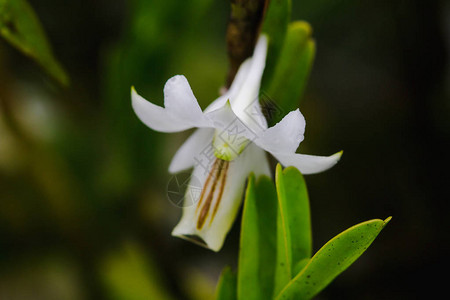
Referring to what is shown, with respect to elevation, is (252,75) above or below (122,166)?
above

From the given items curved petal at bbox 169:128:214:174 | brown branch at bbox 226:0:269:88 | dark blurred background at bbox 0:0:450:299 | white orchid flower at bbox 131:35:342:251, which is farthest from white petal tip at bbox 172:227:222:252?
dark blurred background at bbox 0:0:450:299

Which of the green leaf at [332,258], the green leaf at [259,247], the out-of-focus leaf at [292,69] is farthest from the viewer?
the out-of-focus leaf at [292,69]

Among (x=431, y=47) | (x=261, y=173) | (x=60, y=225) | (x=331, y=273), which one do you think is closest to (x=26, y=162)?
(x=60, y=225)

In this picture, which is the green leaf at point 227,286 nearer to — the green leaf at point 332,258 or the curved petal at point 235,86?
the green leaf at point 332,258

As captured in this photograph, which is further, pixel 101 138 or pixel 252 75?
pixel 101 138

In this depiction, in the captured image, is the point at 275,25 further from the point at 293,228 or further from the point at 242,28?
the point at 293,228

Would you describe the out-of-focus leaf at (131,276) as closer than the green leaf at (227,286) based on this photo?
No

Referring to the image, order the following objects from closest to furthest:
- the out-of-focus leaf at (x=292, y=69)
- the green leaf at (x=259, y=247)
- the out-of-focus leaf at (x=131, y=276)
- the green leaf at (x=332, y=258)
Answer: the green leaf at (x=332, y=258)
the green leaf at (x=259, y=247)
the out-of-focus leaf at (x=292, y=69)
the out-of-focus leaf at (x=131, y=276)

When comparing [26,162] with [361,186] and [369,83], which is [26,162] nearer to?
[361,186]

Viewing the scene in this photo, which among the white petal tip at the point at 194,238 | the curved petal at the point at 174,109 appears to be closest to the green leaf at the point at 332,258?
the white petal tip at the point at 194,238
